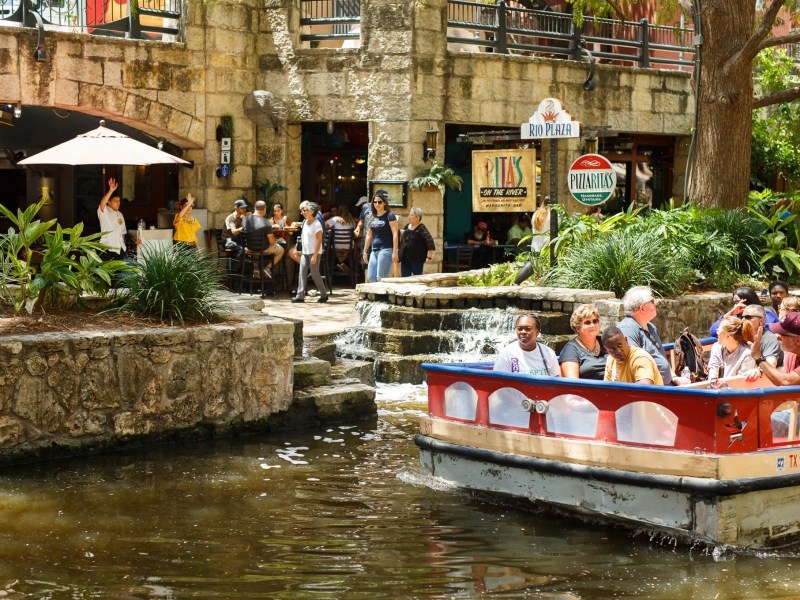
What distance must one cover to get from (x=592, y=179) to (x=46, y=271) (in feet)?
21.0

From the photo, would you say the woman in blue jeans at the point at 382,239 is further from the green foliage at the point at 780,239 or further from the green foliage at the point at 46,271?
the green foliage at the point at 46,271

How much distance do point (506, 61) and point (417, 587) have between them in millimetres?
14888

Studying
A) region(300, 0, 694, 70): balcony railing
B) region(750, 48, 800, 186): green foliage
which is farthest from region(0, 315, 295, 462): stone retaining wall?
region(750, 48, 800, 186): green foliage

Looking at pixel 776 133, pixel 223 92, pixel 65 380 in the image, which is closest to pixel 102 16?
pixel 223 92

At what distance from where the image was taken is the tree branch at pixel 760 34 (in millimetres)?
15198

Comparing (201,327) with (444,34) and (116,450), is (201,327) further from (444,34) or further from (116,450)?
(444,34)

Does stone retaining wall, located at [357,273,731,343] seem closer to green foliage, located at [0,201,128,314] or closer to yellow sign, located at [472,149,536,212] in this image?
yellow sign, located at [472,149,536,212]

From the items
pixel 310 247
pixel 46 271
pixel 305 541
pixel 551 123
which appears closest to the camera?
pixel 305 541

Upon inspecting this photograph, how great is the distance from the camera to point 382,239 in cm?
1661

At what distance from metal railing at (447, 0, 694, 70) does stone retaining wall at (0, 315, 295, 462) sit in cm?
1075

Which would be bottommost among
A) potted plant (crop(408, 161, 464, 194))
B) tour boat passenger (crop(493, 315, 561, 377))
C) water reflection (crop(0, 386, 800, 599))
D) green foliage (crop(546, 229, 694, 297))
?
water reflection (crop(0, 386, 800, 599))

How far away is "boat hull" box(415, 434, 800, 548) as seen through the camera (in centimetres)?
706

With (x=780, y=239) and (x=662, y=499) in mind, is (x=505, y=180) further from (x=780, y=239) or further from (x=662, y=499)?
(x=662, y=499)

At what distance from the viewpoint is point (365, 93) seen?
19.4 m
